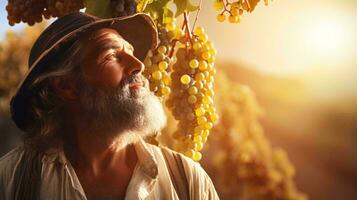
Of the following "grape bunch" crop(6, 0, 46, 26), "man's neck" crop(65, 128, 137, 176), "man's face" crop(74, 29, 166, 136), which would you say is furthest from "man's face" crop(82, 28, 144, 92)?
"grape bunch" crop(6, 0, 46, 26)

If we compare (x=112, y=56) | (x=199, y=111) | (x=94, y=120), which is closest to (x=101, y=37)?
(x=112, y=56)

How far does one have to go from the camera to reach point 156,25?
1133 millimetres

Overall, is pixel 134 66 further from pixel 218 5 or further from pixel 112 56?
pixel 218 5

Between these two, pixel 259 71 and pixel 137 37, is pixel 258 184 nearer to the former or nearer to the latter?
pixel 259 71

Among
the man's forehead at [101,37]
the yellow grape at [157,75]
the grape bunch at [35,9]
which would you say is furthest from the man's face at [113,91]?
the grape bunch at [35,9]

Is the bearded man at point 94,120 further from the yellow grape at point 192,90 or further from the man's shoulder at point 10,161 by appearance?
the yellow grape at point 192,90

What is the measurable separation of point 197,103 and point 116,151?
9.4 inches

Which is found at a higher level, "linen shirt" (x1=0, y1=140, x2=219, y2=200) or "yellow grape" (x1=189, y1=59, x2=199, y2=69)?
"yellow grape" (x1=189, y1=59, x2=199, y2=69)

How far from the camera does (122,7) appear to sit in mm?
1022

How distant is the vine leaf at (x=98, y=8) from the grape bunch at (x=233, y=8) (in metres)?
0.19

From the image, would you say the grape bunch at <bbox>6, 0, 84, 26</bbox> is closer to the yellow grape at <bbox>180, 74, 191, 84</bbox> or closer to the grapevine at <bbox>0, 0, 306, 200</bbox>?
the grapevine at <bbox>0, 0, 306, 200</bbox>

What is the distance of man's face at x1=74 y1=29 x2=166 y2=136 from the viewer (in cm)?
121

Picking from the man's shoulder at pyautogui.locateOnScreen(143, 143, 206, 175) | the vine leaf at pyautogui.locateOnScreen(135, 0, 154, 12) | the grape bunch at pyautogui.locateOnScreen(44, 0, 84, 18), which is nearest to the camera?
the grape bunch at pyautogui.locateOnScreen(44, 0, 84, 18)

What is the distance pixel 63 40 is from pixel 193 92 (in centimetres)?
A: 29
